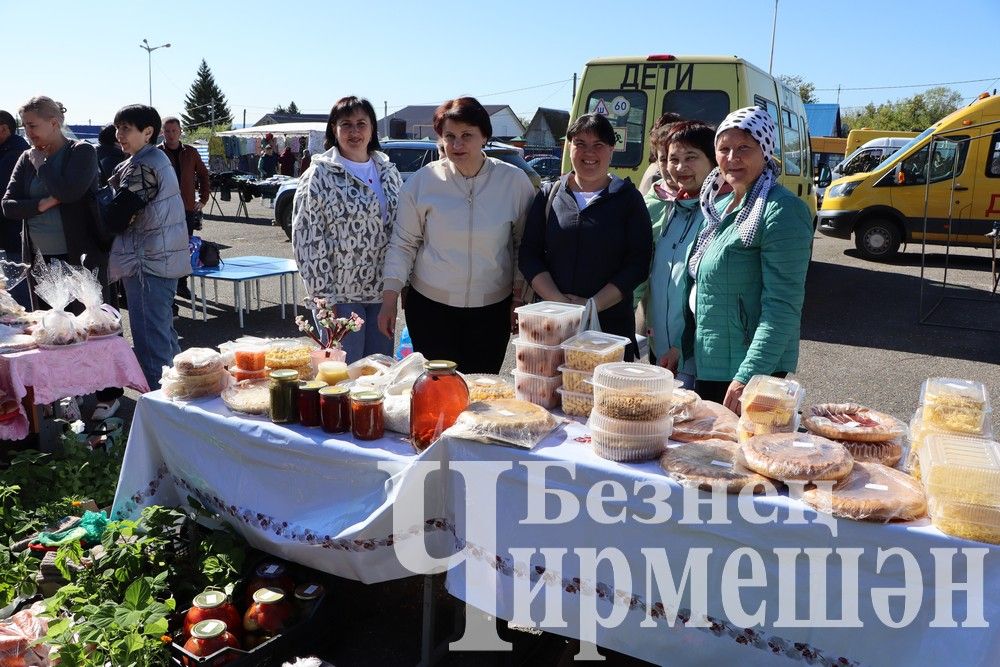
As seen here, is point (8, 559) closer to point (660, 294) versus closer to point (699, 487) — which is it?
point (699, 487)

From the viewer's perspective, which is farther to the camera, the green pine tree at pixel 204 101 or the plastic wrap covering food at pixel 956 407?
the green pine tree at pixel 204 101

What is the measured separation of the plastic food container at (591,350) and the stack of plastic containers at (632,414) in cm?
21

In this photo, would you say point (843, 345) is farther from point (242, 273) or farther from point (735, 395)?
point (242, 273)

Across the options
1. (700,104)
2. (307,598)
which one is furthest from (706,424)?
(700,104)

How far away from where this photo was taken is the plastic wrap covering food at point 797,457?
178 centimetres

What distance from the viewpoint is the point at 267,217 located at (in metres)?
17.8

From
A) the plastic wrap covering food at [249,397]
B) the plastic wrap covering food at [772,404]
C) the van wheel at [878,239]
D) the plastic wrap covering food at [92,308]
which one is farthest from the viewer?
the van wheel at [878,239]

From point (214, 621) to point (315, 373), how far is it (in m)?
0.91

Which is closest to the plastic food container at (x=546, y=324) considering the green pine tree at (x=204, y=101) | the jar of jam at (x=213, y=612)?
the jar of jam at (x=213, y=612)

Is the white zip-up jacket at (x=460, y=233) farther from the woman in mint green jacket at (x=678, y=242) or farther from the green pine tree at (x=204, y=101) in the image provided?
the green pine tree at (x=204, y=101)

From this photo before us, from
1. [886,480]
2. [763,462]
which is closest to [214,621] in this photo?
[763,462]

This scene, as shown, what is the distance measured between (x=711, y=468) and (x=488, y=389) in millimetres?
864

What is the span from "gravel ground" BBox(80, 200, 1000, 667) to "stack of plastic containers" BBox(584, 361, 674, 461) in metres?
0.83

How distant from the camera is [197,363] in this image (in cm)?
271
